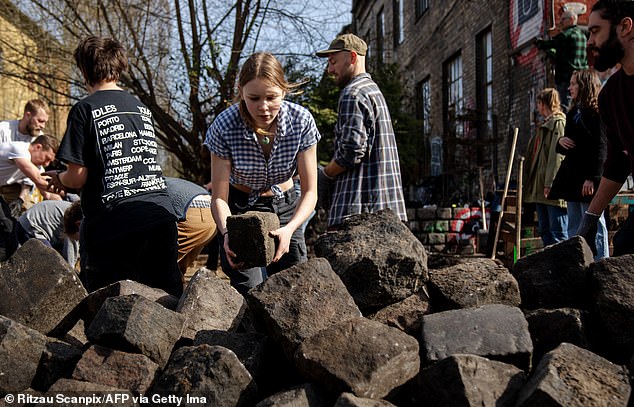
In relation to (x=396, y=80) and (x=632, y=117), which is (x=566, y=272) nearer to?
(x=632, y=117)

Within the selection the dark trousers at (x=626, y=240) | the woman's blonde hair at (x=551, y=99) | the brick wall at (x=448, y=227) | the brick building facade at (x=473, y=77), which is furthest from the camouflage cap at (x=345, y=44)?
the brick wall at (x=448, y=227)

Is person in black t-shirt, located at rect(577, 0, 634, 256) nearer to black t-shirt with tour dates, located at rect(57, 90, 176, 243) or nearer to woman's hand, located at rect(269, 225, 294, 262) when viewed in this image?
woman's hand, located at rect(269, 225, 294, 262)

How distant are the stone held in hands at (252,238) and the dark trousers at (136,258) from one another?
690mm

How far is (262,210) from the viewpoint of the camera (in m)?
3.27

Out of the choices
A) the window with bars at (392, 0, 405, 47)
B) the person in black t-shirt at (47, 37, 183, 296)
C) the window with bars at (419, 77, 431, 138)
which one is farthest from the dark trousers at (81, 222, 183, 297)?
the window with bars at (392, 0, 405, 47)

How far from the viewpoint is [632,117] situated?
3189 mm

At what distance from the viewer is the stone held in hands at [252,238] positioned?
2.76 meters

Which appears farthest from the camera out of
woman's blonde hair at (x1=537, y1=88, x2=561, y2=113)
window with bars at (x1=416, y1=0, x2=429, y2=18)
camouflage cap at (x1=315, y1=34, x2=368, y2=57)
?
window with bars at (x1=416, y1=0, x2=429, y2=18)

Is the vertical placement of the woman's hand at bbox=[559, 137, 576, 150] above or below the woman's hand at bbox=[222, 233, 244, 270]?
above

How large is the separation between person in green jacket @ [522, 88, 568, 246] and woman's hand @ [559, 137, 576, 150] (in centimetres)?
47

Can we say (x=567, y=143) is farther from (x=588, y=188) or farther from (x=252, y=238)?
(x=252, y=238)

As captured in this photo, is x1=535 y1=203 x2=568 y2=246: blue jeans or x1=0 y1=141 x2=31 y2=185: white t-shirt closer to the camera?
x1=0 y1=141 x2=31 y2=185: white t-shirt

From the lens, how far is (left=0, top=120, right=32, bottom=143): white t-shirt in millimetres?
5738

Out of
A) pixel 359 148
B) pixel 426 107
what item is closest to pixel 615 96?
pixel 359 148
